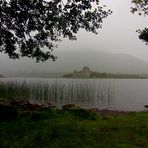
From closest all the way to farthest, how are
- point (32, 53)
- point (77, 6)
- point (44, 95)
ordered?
point (77, 6)
point (32, 53)
point (44, 95)

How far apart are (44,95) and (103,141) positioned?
23.7 m

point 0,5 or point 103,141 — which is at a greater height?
point 0,5

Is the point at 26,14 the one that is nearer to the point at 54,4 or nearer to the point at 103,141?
the point at 54,4

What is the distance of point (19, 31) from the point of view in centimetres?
1341

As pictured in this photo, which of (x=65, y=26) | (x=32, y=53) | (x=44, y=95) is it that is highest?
(x=65, y=26)

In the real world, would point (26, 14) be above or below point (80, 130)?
above

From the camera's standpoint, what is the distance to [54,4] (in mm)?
12227

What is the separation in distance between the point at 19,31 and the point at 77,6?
3282 mm

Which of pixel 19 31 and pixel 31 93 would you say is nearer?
pixel 19 31

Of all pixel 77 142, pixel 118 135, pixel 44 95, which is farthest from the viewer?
pixel 44 95

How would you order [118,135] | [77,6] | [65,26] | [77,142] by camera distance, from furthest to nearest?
[65,26]
[77,6]
[118,135]
[77,142]

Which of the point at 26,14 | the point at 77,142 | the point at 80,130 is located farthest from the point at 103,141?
the point at 26,14

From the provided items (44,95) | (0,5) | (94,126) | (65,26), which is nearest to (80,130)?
(94,126)

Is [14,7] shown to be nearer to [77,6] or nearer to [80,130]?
[77,6]
